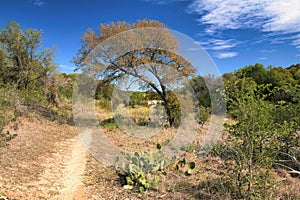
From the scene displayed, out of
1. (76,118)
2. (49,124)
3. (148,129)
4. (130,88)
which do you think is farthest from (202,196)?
(76,118)

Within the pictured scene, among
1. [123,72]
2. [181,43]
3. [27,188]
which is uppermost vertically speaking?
[181,43]

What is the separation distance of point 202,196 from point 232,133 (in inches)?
49.9

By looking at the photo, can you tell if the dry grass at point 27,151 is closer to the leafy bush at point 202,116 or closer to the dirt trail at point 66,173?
the dirt trail at point 66,173

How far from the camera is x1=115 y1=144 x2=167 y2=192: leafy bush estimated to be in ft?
15.0

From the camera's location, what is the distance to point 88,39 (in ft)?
35.7

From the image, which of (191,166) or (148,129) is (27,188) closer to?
(191,166)

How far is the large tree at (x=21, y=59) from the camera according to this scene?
1403cm

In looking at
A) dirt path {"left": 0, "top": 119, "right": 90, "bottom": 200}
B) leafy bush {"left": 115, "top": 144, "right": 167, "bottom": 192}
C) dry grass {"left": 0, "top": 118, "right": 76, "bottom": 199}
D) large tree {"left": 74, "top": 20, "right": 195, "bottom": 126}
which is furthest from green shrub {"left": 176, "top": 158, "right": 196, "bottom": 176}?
large tree {"left": 74, "top": 20, "right": 195, "bottom": 126}

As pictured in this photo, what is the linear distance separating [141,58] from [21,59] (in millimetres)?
9013

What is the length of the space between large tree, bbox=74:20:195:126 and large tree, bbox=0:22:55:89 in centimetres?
580

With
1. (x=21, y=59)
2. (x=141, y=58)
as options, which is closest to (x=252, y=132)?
(x=141, y=58)

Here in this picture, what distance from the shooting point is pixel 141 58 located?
9.89 m

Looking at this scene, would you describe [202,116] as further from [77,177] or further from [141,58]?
[77,177]

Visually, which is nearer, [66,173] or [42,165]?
[66,173]
